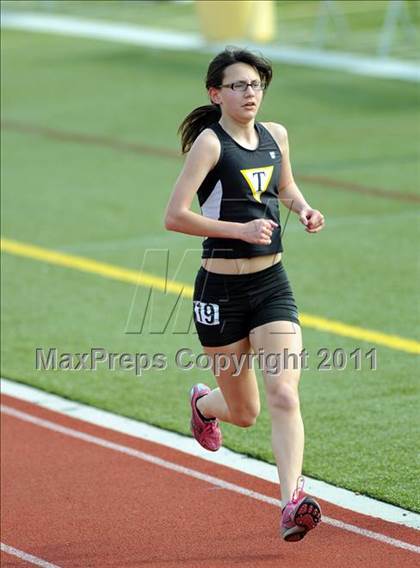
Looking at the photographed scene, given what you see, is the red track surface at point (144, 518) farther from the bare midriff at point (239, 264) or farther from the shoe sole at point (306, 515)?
the bare midriff at point (239, 264)

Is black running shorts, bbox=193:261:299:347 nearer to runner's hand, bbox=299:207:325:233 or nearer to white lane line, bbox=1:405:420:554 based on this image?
runner's hand, bbox=299:207:325:233

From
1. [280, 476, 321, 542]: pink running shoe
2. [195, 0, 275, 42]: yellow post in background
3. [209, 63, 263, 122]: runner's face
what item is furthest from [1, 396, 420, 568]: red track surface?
[195, 0, 275, 42]: yellow post in background

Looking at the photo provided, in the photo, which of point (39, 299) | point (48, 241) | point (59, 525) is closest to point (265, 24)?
point (48, 241)

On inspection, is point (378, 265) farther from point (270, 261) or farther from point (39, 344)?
point (270, 261)

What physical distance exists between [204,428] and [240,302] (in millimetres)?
1185

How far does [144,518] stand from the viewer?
768 cm

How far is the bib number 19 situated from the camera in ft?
22.3

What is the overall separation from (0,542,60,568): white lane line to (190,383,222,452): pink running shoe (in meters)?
1.15

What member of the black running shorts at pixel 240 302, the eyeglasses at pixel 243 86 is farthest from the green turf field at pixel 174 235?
the eyeglasses at pixel 243 86

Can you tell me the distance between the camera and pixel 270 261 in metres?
6.79

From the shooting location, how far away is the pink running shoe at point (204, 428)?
25.1 feet

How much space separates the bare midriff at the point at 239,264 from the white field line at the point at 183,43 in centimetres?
1758

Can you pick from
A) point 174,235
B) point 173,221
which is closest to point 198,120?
point 173,221

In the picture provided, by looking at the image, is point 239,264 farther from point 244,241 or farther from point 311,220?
point 311,220
